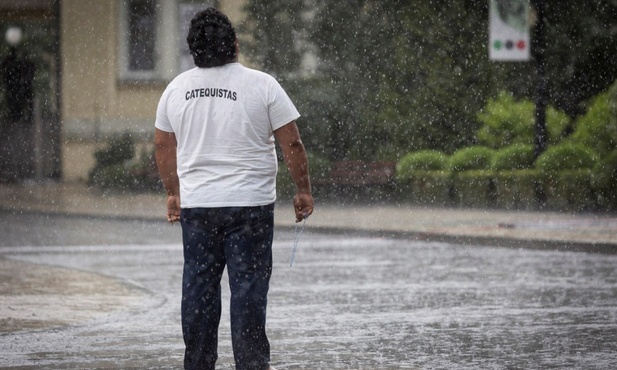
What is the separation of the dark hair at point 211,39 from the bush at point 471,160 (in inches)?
807

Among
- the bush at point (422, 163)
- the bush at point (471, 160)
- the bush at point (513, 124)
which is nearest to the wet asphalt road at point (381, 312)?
the bush at point (471, 160)

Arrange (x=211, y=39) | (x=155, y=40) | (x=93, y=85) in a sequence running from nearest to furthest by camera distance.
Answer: (x=211, y=39)
(x=93, y=85)
(x=155, y=40)

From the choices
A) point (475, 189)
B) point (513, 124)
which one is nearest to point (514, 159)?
point (475, 189)

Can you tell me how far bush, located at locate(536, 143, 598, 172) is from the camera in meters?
24.8

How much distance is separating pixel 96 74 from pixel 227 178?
31881mm

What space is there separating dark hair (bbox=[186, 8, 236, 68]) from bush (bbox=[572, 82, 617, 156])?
1766 centimetres

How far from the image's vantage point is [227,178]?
22.5ft

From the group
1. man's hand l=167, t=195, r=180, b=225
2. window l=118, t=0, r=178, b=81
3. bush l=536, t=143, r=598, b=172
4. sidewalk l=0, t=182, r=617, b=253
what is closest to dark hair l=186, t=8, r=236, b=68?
man's hand l=167, t=195, r=180, b=225

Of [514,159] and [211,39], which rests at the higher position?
[211,39]

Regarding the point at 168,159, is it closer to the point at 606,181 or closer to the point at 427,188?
the point at 606,181

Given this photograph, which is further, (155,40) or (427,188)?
(155,40)

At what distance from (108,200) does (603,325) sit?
20.9 meters

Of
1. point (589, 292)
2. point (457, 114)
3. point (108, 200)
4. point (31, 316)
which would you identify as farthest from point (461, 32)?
point (31, 316)

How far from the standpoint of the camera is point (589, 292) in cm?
1227
